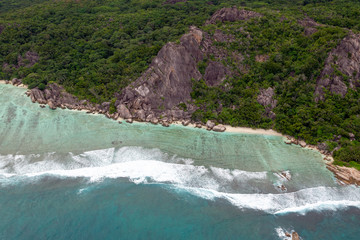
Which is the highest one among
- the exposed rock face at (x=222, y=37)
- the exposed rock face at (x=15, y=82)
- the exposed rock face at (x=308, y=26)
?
the exposed rock face at (x=308, y=26)

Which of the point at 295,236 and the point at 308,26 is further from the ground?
the point at 308,26

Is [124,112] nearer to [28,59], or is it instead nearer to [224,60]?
[224,60]

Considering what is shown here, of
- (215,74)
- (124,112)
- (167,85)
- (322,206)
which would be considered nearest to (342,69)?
(215,74)

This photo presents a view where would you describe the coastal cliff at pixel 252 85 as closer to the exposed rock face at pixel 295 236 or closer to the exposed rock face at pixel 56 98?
the exposed rock face at pixel 56 98

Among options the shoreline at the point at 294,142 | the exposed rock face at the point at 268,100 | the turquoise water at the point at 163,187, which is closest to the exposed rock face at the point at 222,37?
the exposed rock face at the point at 268,100

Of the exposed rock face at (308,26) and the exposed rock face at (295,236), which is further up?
the exposed rock face at (308,26)
